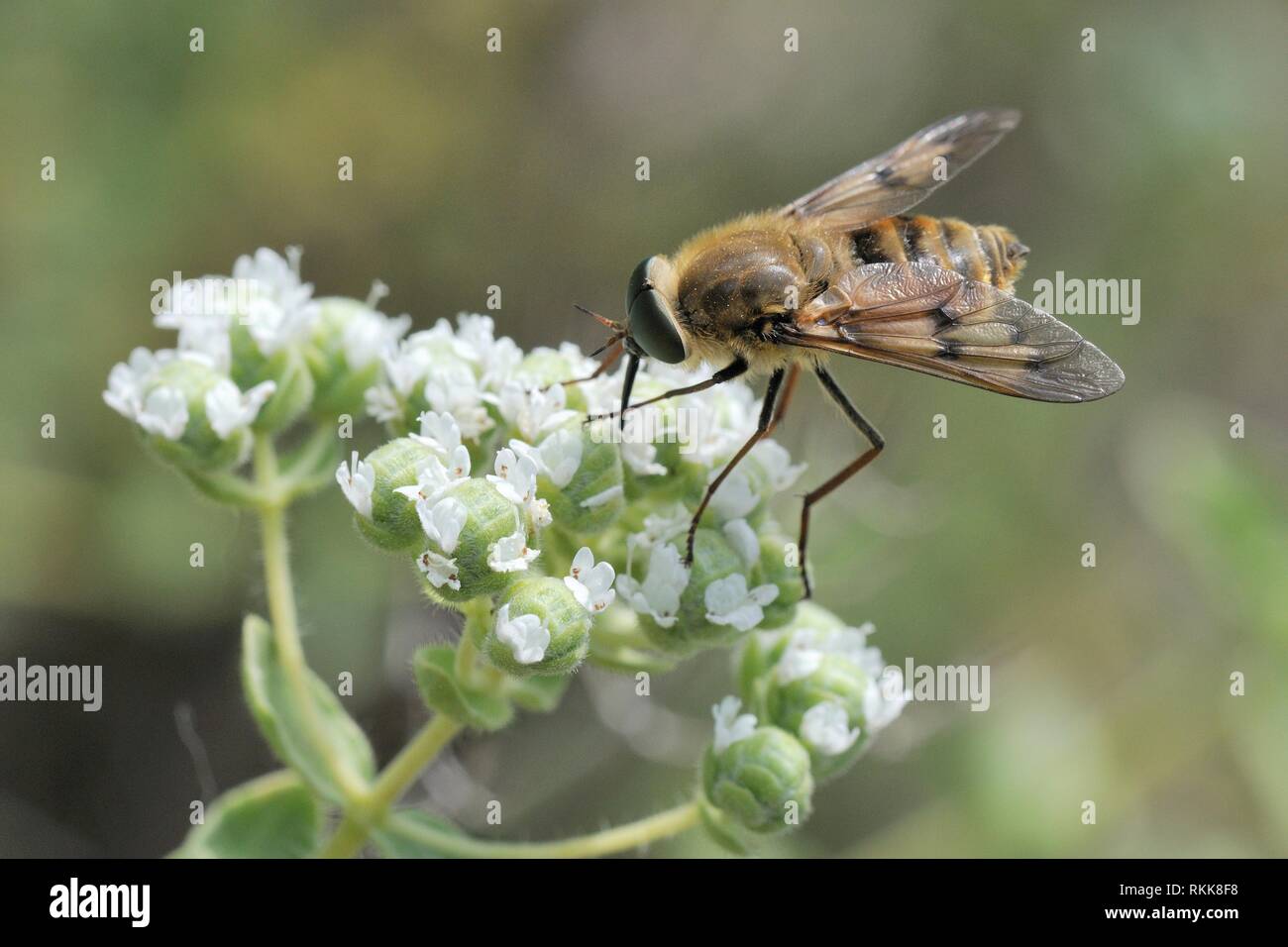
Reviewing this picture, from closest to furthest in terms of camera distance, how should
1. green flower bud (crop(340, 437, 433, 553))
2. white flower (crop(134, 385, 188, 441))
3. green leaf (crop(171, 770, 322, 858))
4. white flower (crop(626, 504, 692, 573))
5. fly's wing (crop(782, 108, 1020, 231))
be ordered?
green flower bud (crop(340, 437, 433, 553)), white flower (crop(626, 504, 692, 573)), white flower (crop(134, 385, 188, 441)), green leaf (crop(171, 770, 322, 858)), fly's wing (crop(782, 108, 1020, 231))

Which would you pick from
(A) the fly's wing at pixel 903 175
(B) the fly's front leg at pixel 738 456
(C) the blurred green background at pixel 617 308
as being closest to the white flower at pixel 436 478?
(B) the fly's front leg at pixel 738 456

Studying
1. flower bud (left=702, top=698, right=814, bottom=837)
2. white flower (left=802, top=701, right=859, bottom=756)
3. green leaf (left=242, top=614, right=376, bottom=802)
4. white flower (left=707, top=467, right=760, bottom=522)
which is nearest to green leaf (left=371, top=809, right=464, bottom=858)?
green leaf (left=242, top=614, right=376, bottom=802)

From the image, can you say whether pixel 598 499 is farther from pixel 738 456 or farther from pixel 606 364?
pixel 606 364

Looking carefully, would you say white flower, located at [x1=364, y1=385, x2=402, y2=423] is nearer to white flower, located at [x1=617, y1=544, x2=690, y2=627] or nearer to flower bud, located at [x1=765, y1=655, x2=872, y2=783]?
white flower, located at [x1=617, y1=544, x2=690, y2=627]

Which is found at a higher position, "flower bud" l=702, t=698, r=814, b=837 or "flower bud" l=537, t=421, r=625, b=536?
"flower bud" l=537, t=421, r=625, b=536

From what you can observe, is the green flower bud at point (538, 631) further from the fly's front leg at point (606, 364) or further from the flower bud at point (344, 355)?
the flower bud at point (344, 355)

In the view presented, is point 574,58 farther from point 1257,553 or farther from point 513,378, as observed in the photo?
point 1257,553
